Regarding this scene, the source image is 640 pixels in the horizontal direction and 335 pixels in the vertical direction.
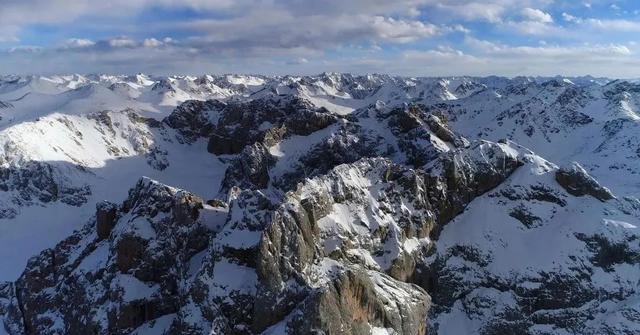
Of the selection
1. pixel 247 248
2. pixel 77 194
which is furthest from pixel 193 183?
pixel 247 248

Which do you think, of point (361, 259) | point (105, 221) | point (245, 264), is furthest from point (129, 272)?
point (361, 259)

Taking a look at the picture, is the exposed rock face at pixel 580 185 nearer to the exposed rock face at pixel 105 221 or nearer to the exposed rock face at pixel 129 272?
the exposed rock face at pixel 129 272

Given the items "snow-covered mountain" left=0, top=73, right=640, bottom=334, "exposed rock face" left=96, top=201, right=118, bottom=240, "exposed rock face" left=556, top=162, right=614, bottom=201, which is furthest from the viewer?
"exposed rock face" left=556, top=162, right=614, bottom=201

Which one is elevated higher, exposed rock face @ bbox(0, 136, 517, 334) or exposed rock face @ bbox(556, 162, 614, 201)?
exposed rock face @ bbox(556, 162, 614, 201)

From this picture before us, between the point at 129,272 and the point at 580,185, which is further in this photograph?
the point at 580,185

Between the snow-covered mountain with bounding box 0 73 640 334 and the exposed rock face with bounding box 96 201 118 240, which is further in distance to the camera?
the exposed rock face with bounding box 96 201 118 240

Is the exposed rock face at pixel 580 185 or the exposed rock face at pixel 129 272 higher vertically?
the exposed rock face at pixel 580 185

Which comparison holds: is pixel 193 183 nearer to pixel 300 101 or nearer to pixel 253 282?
pixel 300 101

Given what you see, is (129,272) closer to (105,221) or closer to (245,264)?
(105,221)

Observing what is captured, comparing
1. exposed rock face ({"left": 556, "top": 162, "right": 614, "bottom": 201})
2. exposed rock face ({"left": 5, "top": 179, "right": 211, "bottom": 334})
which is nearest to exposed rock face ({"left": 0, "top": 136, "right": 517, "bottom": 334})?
exposed rock face ({"left": 5, "top": 179, "right": 211, "bottom": 334})

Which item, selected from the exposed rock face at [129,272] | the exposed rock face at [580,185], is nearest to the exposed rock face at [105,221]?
the exposed rock face at [129,272]

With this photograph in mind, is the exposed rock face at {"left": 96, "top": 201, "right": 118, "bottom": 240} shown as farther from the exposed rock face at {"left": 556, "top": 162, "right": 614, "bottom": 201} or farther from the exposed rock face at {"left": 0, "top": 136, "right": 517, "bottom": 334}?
the exposed rock face at {"left": 556, "top": 162, "right": 614, "bottom": 201}
